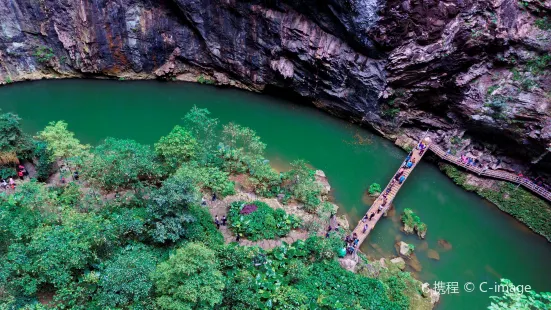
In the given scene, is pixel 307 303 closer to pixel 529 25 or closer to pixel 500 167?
pixel 500 167

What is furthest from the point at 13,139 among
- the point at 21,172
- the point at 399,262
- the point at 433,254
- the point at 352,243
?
the point at 433,254

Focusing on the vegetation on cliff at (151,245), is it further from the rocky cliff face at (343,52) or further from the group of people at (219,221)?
the rocky cliff face at (343,52)

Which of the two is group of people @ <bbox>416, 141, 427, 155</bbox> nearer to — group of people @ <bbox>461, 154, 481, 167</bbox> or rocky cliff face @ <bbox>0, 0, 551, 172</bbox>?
rocky cliff face @ <bbox>0, 0, 551, 172</bbox>

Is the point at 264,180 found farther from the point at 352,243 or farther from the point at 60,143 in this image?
the point at 60,143

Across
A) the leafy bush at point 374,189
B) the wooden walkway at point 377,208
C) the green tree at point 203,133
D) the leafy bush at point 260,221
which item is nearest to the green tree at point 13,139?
the green tree at point 203,133

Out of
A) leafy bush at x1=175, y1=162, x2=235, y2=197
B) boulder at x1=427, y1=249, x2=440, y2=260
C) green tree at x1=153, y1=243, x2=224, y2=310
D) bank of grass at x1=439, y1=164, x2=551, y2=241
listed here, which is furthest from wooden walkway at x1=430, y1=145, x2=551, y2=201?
green tree at x1=153, y1=243, x2=224, y2=310
